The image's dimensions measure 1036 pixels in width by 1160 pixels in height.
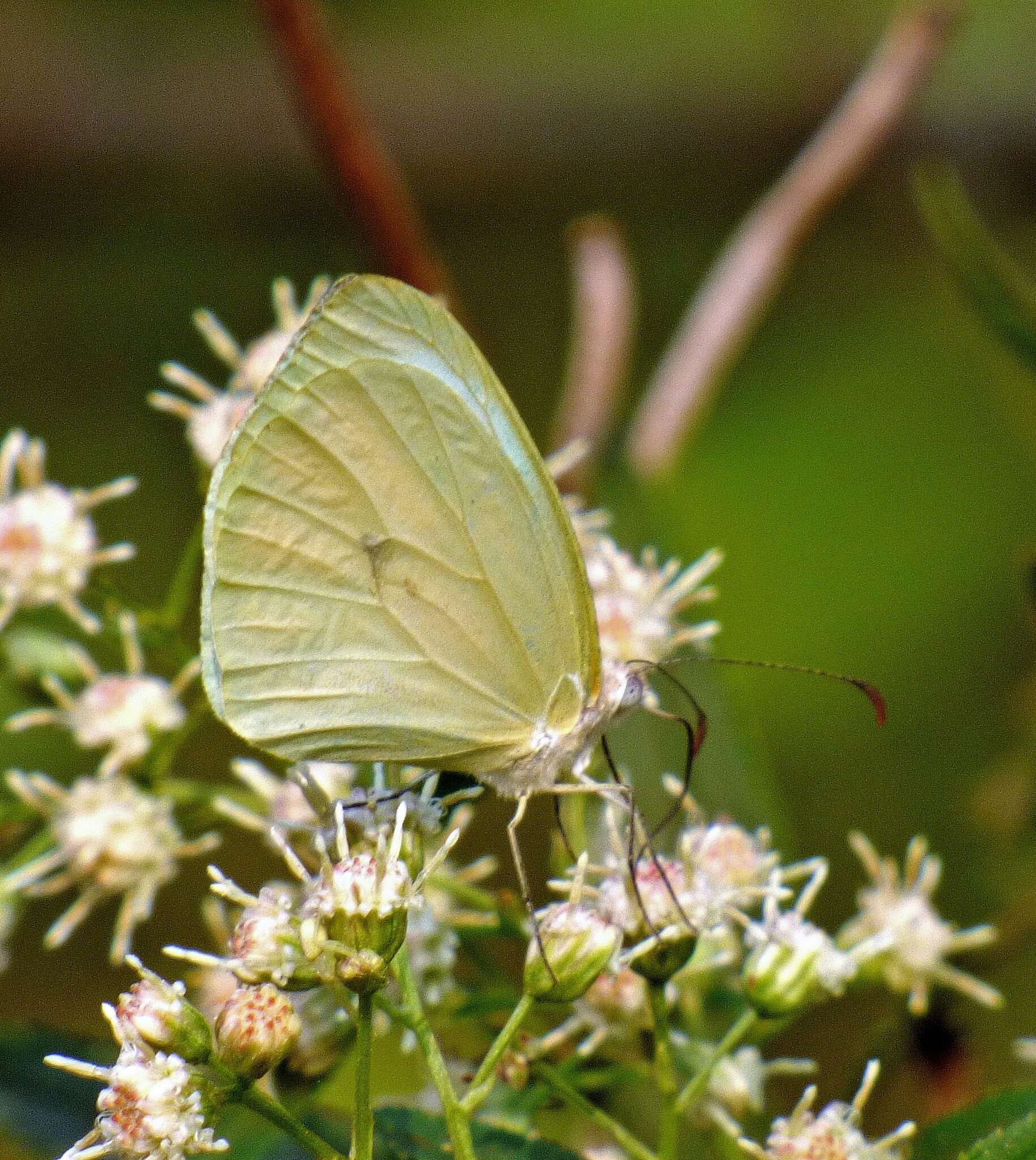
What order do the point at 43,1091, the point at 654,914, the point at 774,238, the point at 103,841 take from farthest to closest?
the point at 774,238, the point at 103,841, the point at 43,1091, the point at 654,914

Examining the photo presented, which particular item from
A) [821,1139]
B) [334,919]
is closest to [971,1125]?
[821,1139]

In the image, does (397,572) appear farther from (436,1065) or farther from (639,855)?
(436,1065)

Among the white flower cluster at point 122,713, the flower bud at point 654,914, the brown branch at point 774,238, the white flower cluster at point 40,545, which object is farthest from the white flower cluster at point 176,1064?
the brown branch at point 774,238

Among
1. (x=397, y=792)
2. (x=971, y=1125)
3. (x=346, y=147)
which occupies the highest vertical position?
(x=346, y=147)

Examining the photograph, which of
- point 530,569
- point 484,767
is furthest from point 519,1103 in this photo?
point 530,569

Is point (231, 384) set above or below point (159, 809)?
above

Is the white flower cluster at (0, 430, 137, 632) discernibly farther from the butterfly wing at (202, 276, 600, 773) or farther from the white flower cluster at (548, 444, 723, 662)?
the white flower cluster at (548, 444, 723, 662)

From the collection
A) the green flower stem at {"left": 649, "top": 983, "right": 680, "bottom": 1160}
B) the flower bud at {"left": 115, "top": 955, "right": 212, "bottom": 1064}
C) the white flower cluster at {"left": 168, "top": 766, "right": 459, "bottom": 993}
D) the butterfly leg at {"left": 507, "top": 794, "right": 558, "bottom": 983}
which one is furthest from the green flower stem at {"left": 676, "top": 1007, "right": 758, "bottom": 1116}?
the flower bud at {"left": 115, "top": 955, "right": 212, "bottom": 1064}

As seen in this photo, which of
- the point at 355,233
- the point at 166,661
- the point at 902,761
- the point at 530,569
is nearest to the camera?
the point at 530,569

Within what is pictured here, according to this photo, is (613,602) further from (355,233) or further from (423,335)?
(355,233)
